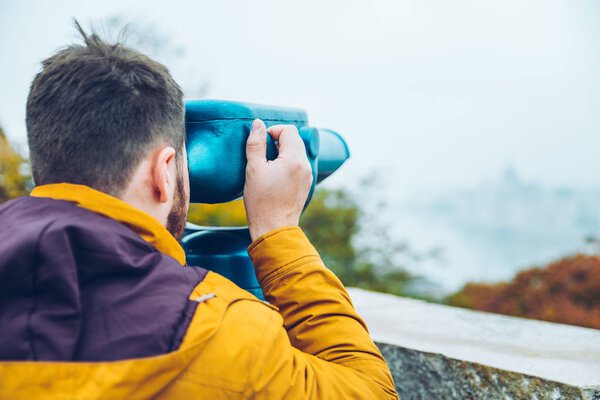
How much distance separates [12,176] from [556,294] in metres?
4.32

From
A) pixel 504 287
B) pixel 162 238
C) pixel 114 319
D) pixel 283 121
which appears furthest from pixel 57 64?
pixel 504 287

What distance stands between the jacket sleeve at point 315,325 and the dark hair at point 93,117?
0.34m

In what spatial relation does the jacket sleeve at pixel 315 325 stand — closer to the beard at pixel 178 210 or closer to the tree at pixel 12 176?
the beard at pixel 178 210

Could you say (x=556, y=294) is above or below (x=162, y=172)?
below

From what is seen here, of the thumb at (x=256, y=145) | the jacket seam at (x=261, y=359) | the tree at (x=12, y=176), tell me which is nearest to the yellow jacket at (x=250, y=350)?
the jacket seam at (x=261, y=359)

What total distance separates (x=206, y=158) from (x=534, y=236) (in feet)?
29.6

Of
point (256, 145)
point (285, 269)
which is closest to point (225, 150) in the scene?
point (256, 145)

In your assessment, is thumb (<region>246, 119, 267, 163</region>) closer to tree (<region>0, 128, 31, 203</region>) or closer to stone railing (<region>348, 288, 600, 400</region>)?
stone railing (<region>348, 288, 600, 400</region>)

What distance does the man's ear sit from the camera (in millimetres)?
1082

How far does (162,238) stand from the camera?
107cm

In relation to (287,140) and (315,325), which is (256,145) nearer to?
(287,140)

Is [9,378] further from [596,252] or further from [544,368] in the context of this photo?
[596,252]

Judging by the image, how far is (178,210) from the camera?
3.90ft

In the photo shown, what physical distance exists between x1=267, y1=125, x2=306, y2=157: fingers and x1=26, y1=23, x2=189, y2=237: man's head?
0.31 meters
